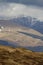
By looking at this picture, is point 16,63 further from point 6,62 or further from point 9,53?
point 9,53

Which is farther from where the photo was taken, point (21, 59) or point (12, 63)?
point (21, 59)

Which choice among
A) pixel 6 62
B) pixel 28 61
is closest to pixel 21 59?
pixel 28 61

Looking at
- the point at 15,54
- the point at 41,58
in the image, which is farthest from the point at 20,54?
the point at 41,58

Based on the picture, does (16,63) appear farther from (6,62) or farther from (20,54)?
(20,54)

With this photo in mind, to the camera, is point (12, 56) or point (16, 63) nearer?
point (16, 63)

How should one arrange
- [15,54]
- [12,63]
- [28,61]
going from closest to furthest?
[12,63] → [28,61] → [15,54]

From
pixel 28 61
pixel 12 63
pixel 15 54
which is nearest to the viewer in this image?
pixel 12 63

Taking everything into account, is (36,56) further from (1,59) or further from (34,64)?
(1,59)

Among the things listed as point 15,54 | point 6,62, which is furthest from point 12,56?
point 6,62
